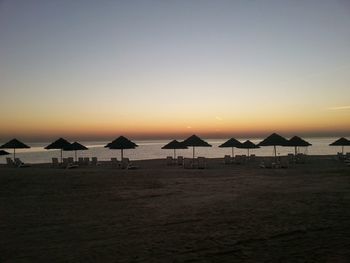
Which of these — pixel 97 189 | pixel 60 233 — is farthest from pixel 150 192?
pixel 60 233

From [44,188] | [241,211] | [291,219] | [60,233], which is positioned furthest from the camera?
[44,188]

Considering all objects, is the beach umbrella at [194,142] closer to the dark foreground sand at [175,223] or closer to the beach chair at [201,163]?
the beach chair at [201,163]

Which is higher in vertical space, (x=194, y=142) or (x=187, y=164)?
(x=194, y=142)

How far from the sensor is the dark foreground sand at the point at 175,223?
527 centimetres

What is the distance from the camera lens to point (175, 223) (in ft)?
23.3

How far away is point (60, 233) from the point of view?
648 cm

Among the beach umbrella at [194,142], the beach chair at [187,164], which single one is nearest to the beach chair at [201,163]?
the beach chair at [187,164]

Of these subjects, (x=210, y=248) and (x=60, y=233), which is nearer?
(x=210, y=248)

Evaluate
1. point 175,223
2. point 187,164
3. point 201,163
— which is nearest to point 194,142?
point 187,164

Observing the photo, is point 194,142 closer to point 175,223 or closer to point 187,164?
point 187,164

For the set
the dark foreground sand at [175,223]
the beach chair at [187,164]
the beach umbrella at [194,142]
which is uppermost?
the beach umbrella at [194,142]

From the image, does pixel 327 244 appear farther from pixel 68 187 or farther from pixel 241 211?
pixel 68 187

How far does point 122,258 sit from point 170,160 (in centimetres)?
1803

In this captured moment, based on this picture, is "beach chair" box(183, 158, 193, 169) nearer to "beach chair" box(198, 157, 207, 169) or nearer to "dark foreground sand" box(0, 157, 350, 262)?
"beach chair" box(198, 157, 207, 169)
